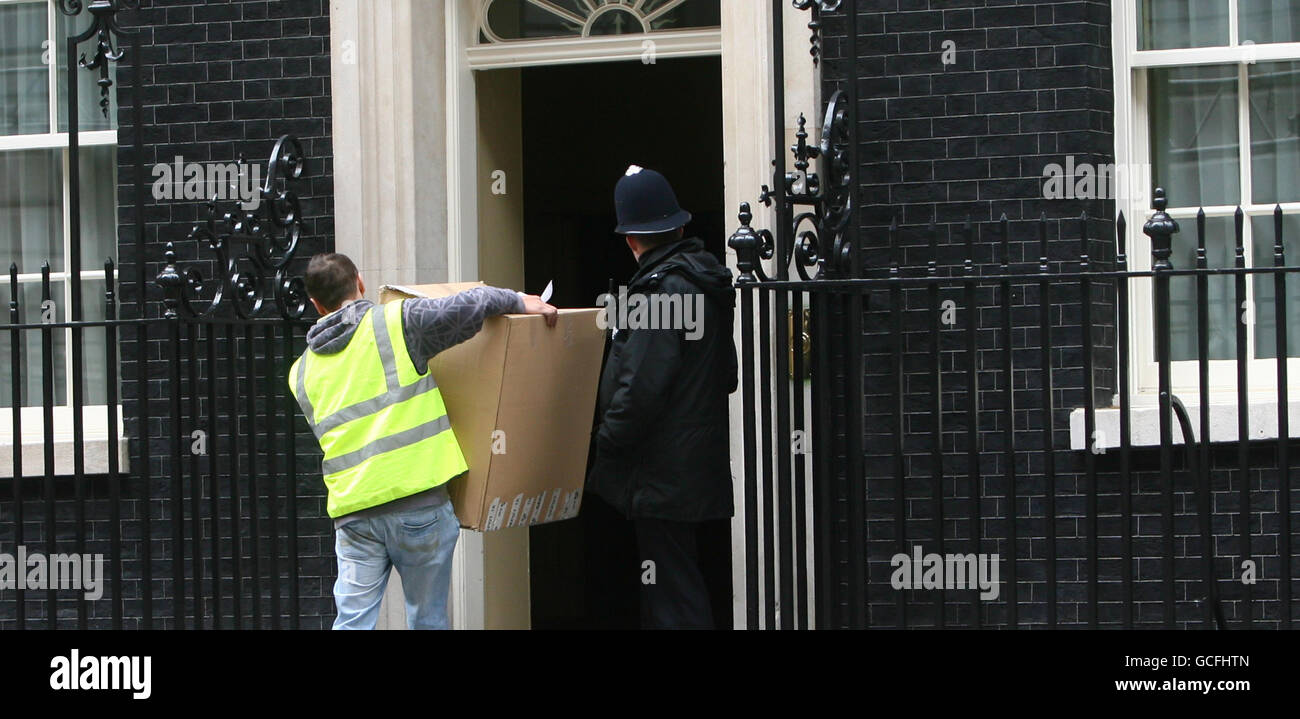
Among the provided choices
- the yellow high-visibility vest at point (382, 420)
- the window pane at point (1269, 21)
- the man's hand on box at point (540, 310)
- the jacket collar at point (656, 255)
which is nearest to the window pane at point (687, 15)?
the jacket collar at point (656, 255)

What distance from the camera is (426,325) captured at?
5.14 metres

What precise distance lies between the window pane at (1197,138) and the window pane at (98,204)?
15.1 ft

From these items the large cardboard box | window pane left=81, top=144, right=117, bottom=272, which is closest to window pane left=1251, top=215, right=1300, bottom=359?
the large cardboard box

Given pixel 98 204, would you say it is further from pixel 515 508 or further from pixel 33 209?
pixel 515 508

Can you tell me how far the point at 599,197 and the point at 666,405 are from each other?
451 centimetres

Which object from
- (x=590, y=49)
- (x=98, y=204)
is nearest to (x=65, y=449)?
(x=98, y=204)

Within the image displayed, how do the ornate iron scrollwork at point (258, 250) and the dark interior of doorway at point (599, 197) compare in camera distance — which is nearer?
the ornate iron scrollwork at point (258, 250)

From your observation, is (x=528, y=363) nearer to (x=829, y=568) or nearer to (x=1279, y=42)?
(x=829, y=568)

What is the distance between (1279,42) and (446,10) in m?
3.46

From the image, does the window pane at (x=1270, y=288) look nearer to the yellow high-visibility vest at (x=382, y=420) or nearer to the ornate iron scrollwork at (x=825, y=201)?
the ornate iron scrollwork at (x=825, y=201)

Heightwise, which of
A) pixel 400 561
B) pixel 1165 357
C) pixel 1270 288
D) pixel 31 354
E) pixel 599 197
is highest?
pixel 599 197

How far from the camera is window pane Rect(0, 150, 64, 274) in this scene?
7.68 m

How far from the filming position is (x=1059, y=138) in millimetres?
6430

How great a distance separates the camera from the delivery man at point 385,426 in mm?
5160
